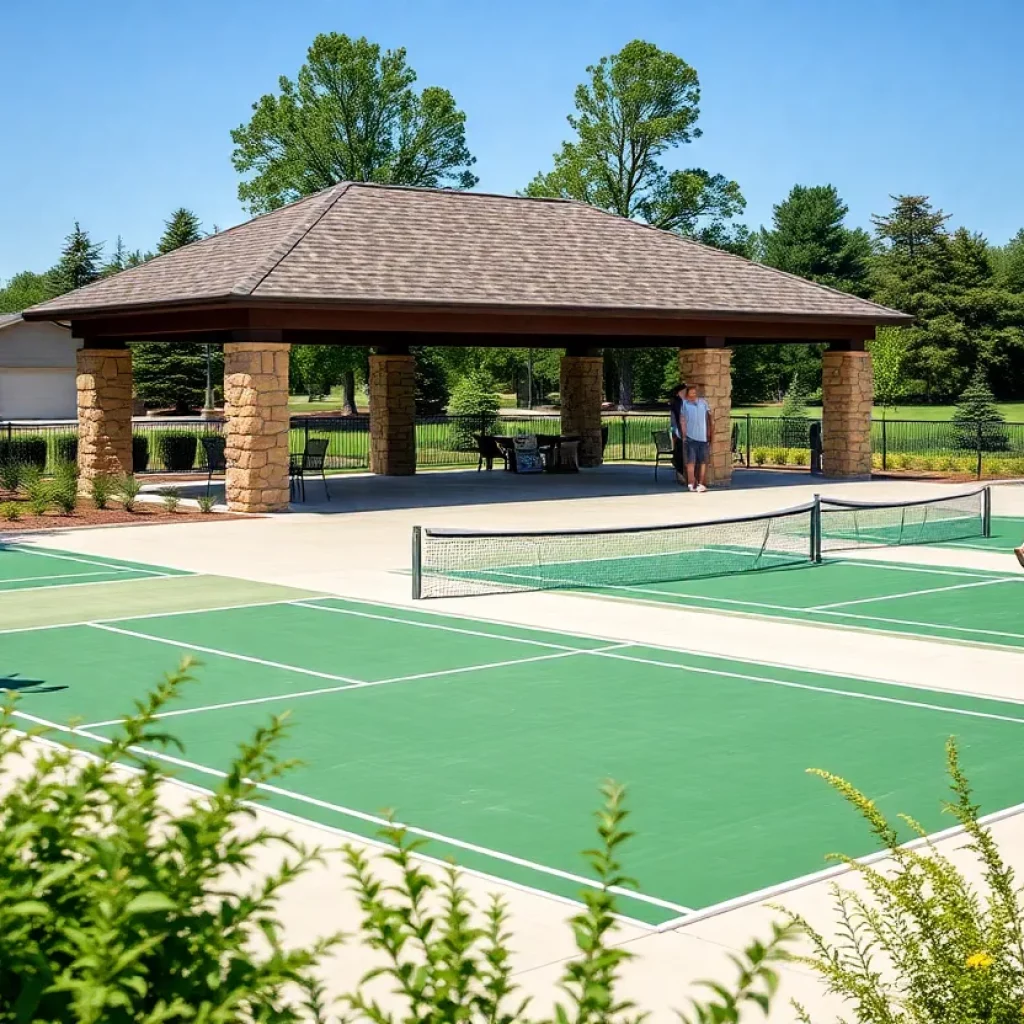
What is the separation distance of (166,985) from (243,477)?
24797mm

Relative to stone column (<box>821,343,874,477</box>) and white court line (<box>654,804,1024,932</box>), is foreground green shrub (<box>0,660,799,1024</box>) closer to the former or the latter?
white court line (<box>654,804,1024,932</box>)

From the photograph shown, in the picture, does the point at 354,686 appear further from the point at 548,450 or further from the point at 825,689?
the point at 548,450

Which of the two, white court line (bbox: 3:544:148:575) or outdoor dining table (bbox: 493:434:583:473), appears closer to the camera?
white court line (bbox: 3:544:148:575)

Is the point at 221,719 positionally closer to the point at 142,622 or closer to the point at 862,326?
the point at 142,622

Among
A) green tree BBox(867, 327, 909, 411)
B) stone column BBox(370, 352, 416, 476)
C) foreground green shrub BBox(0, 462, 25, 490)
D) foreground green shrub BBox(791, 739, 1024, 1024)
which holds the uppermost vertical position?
green tree BBox(867, 327, 909, 411)

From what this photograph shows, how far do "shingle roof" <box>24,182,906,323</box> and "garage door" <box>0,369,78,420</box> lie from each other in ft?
141

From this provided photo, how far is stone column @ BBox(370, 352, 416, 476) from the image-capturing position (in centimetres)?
3800

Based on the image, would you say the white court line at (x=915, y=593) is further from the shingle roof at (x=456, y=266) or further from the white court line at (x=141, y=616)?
the shingle roof at (x=456, y=266)

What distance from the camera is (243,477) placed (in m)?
27.6

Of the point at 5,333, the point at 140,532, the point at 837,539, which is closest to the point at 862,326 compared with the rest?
the point at 837,539

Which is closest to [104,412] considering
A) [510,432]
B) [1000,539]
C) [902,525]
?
[902,525]

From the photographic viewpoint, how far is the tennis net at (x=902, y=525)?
23359mm

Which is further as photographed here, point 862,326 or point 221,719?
point 862,326

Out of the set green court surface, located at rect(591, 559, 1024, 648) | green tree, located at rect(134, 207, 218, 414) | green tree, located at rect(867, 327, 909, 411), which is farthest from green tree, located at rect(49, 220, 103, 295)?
green court surface, located at rect(591, 559, 1024, 648)
